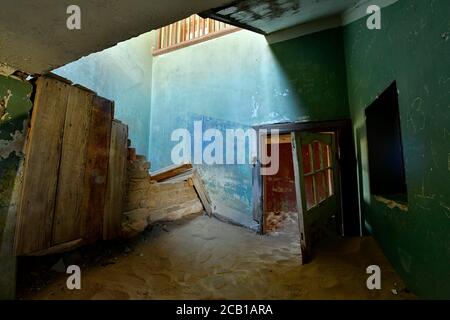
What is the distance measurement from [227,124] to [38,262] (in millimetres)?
3361

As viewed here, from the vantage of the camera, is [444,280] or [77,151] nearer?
[444,280]

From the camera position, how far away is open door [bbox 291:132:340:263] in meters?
2.52

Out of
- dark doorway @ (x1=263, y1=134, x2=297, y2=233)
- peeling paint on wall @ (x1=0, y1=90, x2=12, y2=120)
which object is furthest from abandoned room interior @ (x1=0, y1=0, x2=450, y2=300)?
dark doorway @ (x1=263, y1=134, x2=297, y2=233)

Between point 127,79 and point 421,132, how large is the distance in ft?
16.5

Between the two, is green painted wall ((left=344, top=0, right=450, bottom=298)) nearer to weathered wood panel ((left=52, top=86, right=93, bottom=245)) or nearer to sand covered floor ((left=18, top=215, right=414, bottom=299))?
sand covered floor ((left=18, top=215, right=414, bottom=299))

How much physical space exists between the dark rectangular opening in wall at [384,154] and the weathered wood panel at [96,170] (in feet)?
9.53

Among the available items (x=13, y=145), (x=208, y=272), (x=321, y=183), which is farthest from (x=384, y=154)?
(x=13, y=145)

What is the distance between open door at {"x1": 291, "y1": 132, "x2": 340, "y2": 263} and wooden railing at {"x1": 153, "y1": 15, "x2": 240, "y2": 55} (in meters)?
2.96

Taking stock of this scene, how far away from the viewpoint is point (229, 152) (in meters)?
4.46

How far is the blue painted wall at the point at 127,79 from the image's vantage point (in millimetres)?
4273

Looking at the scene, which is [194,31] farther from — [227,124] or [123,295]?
[123,295]

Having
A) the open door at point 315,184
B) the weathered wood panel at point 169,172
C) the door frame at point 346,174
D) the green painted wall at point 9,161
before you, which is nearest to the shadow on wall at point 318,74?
the door frame at point 346,174
